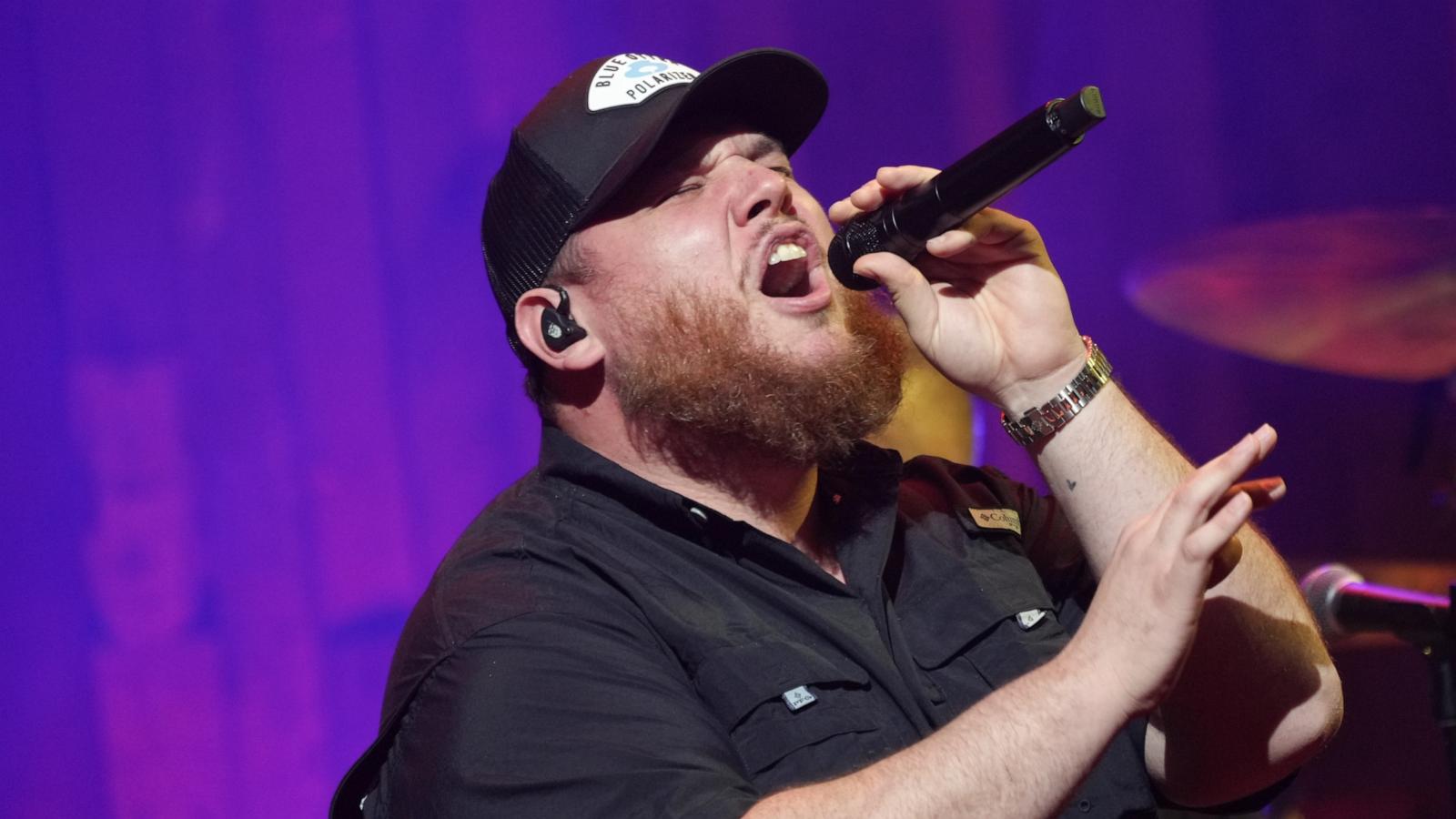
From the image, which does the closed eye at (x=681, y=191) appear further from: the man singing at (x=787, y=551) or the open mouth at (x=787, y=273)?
the open mouth at (x=787, y=273)

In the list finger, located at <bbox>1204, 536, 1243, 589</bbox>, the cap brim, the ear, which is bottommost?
finger, located at <bbox>1204, 536, 1243, 589</bbox>

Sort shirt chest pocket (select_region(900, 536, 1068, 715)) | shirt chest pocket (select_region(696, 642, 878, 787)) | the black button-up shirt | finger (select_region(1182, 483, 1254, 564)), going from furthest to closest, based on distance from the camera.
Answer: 1. shirt chest pocket (select_region(900, 536, 1068, 715))
2. shirt chest pocket (select_region(696, 642, 878, 787))
3. the black button-up shirt
4. finger (select_region(1182, 483, 1254, 564))

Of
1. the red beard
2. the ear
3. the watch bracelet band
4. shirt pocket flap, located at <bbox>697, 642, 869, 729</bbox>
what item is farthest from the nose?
shirt pocket flap, located at <bbox>697, 642, 869, 729</bbox>

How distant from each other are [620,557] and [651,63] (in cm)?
60

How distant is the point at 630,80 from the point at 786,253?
0.89 feet

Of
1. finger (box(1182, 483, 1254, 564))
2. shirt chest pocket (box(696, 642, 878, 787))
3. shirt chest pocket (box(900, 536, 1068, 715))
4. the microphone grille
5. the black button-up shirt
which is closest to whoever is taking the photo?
finger (box(1182, 483, 1254, 564))

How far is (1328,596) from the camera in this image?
149 centimetres

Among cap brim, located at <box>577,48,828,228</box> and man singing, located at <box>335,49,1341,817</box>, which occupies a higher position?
cap brim, located at <box>577,48,828,228</box>

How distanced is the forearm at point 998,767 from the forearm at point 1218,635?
367 mm

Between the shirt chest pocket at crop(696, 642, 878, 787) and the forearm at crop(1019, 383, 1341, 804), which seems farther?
the forearm at crop(1019, 383, 1341, 804)

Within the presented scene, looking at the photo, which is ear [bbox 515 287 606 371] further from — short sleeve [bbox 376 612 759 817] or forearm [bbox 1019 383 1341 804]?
forearm [bbox 1019 383 1341 804]

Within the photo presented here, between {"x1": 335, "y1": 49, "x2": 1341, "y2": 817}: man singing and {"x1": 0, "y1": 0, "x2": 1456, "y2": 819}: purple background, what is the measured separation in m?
0.27

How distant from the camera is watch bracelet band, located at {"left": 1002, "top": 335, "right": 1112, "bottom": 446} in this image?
1.31m

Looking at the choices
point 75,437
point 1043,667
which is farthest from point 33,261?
point 1043,667
